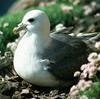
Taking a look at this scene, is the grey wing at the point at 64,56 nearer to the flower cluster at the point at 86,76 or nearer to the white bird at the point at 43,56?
the white bird at the point at 43,56

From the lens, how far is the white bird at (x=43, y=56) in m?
5.67

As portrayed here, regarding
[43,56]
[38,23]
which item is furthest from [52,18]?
[43,56]

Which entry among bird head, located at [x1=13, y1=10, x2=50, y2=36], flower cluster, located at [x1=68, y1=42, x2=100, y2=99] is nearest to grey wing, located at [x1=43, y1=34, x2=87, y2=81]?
bird head, located at [x1=13, y1=10, x2=50, y2=36]

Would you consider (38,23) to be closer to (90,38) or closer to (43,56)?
(43,56)

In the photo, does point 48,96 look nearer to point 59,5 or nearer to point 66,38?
point 66,38

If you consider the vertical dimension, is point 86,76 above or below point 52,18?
below

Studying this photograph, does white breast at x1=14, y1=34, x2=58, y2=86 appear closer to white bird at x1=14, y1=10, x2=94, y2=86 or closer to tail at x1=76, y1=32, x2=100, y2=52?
white bird at x1=14, y1=10, x2=94, y2=86

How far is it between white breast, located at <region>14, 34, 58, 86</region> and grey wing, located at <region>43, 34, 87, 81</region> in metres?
0.09

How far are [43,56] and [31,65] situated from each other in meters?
0.16

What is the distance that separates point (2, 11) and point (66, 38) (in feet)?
17.3

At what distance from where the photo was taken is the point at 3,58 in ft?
20.4

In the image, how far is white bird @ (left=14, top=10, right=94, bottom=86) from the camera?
18.6 ft

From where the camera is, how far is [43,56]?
5.69 meters

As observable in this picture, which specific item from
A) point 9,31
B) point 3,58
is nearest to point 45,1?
point 9,31
